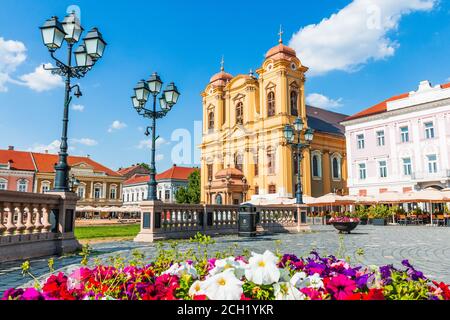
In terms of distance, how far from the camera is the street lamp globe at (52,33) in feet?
30.4

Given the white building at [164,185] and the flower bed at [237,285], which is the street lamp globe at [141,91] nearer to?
the flower bed at [237,285]

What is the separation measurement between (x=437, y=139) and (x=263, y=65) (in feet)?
71.1

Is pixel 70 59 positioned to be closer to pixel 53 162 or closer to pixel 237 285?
pixel 237 285

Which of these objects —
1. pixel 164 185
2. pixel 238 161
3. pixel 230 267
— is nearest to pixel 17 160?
pixel 164 185

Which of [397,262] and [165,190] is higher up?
[165,190]

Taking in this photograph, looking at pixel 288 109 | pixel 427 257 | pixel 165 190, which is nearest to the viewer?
pixel 427 257

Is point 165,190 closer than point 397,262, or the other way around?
point 397,262

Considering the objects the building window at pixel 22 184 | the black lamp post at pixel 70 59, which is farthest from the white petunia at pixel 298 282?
the building window at pixel 22 184

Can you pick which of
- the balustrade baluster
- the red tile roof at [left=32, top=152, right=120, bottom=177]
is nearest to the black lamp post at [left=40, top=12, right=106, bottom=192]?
the balustrade baluster

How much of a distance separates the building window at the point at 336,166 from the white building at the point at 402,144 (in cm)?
806

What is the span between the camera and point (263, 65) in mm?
45656

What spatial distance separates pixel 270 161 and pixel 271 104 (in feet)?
23.5
